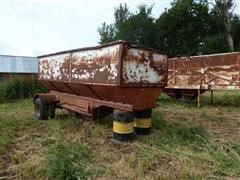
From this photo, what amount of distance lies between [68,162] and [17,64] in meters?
24.5

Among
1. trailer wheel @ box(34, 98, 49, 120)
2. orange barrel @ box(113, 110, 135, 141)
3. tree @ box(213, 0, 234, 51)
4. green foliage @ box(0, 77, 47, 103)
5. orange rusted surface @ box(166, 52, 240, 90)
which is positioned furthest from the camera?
tree @ box(213, 0, 234, 51)

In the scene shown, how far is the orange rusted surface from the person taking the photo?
10.4m

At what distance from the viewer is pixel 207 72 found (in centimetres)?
1127

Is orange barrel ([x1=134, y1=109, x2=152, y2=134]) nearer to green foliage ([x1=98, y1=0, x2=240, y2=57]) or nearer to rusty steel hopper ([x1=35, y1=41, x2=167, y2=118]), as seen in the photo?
rusty steel hopper ([x1=35, y1=41, x2=167, y2=118])

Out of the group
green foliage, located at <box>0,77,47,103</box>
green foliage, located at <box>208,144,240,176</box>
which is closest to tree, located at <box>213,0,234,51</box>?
green foliage, located at <box>0,77,47,103</box>

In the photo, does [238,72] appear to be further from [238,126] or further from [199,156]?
[199,156]

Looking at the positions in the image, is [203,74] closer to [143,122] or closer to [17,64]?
[143,122]

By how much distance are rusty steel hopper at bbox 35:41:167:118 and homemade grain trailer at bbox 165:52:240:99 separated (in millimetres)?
4819

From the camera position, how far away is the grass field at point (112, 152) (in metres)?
4.08

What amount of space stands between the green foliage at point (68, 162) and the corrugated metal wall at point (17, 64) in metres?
22.5

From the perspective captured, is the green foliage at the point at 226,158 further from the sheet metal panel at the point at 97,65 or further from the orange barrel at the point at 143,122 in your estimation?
the sheet metal panel at the point at 97,65

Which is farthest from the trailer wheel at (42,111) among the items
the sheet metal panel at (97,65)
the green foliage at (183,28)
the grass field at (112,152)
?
the green foliage at (183,28)

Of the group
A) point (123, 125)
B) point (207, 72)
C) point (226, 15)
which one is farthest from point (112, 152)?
point (226, 15)

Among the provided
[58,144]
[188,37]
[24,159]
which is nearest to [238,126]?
[58,144]
